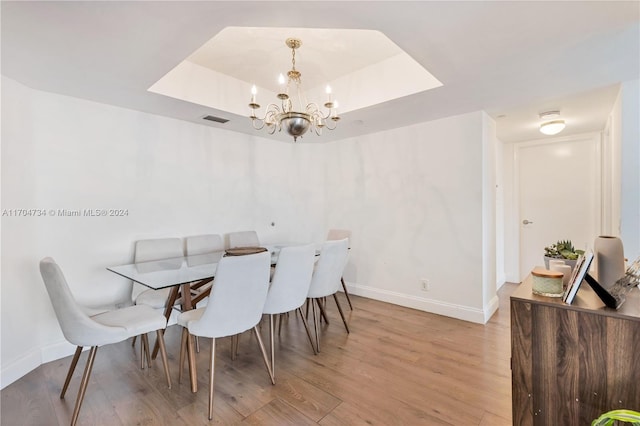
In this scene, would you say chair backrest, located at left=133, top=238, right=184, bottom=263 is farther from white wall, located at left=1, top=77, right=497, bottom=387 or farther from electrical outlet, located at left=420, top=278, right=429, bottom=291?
electrical outlet, located at left=420, top=278, right=429, bottom=291

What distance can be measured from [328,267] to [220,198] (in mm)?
1847

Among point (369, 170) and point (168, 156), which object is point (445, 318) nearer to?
point (369, 170)

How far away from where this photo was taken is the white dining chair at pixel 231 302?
1.74 meters

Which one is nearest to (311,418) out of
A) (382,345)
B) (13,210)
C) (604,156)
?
(382,345)

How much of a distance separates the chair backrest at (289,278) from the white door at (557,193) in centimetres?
374

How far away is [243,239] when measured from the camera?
12.0 ft

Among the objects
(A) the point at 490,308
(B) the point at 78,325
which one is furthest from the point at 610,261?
(B) the point at 78,325

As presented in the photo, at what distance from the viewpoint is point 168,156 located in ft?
10.6

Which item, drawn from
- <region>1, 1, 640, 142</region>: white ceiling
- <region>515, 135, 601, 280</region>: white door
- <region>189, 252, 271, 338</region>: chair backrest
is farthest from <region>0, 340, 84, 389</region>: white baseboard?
<region>515, 135, 601, 280</region>: white door

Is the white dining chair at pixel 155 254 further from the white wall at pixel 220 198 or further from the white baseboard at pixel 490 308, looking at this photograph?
the white baseboard at pixel 490 308

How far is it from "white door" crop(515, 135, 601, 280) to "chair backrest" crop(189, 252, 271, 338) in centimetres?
417

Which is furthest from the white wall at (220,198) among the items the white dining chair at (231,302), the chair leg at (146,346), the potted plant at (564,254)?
the white dining chair at (231,302)

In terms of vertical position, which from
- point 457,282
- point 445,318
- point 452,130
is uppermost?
point 452,130

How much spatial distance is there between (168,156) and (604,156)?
5.33 meters
